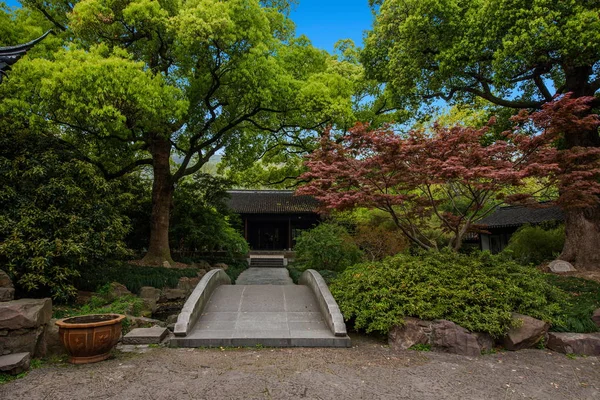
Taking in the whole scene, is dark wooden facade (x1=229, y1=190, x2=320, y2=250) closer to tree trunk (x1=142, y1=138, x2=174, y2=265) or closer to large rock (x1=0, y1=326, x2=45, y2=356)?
tree trunk (x1=142, y1=138, x2=174, y2=265)

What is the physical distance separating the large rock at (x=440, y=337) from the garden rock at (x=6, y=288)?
538 centimetres

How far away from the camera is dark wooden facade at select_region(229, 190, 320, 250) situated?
25000 mm

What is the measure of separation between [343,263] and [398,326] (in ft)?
17.4

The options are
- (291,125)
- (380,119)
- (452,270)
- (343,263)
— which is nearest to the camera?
(452,270)

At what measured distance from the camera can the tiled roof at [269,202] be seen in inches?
975

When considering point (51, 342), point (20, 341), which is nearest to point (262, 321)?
point (51, 342)

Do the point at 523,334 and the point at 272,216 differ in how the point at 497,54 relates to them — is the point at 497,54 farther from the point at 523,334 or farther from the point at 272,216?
the point at 272,216

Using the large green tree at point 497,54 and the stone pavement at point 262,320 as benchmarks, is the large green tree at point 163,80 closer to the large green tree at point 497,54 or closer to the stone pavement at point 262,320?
the large green tree at point 497,54

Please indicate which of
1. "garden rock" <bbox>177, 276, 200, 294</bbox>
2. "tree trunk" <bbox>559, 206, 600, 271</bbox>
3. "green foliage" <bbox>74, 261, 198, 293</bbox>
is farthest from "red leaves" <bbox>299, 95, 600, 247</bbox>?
"garden rock" <bbox>177, 276, 200, 294</bbox>

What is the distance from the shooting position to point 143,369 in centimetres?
419

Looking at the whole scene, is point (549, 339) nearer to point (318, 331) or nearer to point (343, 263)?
point (318, 331)

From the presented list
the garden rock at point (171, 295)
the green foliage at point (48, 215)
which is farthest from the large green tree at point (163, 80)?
the garden rock at point (171, 295)

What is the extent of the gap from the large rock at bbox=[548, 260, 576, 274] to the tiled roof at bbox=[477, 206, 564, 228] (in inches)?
200

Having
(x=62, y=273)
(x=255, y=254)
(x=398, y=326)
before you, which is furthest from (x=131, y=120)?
(x=255, y=254)
